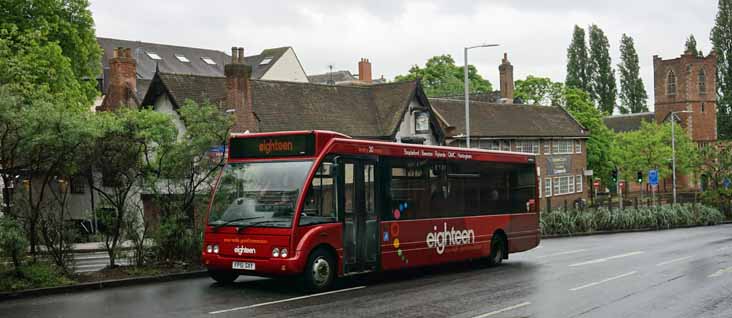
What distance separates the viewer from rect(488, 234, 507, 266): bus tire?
1920 centimetres

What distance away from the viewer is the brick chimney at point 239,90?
33.7 m

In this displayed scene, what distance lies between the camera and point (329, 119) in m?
39.5

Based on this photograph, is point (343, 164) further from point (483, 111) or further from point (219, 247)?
point (483, 111)

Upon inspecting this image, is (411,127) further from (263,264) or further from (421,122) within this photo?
(263,264)

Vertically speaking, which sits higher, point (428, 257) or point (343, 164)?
point (343, 164)

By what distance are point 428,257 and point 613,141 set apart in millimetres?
60704

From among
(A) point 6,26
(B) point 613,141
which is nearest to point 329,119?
(A) point 6,26

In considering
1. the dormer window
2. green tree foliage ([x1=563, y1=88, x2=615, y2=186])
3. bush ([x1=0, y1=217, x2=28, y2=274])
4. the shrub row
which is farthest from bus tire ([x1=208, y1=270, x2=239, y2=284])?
green tree foliage ([x1=563, y1=88, x2=615, y2=186])

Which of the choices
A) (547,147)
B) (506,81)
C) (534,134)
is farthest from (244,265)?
(506,81)

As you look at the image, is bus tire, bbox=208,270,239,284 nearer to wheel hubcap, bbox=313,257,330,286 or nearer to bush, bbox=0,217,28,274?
wheel hubcap, bbox=313,257,330,286

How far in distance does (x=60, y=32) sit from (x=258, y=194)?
87.9ft

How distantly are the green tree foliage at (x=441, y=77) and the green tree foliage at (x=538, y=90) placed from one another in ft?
19.0

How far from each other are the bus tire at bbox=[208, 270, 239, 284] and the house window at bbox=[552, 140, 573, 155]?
4859cm

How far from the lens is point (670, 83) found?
94688mm
